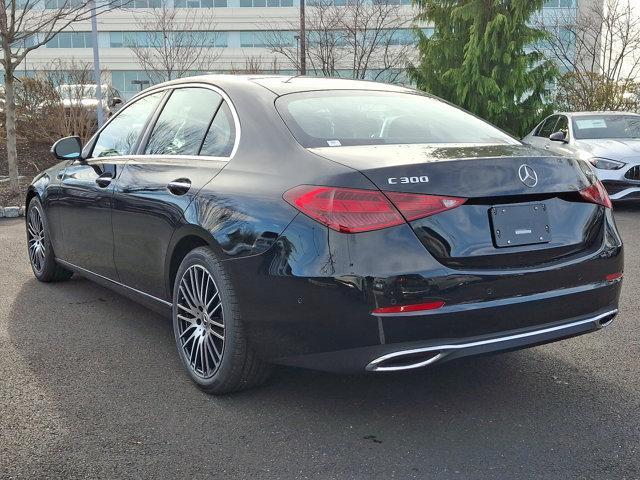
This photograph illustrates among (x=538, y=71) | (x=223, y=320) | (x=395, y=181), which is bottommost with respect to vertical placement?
(x=223, y=320)

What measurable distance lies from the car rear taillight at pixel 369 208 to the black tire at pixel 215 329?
0.64 m

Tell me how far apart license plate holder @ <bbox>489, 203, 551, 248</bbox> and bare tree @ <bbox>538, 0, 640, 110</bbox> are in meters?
16.9

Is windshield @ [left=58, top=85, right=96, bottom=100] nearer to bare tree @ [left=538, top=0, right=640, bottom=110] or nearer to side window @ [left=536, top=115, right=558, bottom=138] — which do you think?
side window @ [left=536, top=115, right=558, bottom=138]

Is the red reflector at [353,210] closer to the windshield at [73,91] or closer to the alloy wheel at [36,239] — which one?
the alloy wheel at [36,239]

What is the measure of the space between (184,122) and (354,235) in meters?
1.65

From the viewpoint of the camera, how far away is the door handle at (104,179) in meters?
4.13

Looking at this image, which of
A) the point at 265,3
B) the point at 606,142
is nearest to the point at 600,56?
the point at 606,142

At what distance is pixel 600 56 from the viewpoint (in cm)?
2444

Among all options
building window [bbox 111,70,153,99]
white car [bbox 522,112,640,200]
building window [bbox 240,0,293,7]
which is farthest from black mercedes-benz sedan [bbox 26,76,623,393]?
building window [bbox 111,70,153,99]

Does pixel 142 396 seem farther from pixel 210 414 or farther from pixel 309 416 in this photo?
pixel 309 416

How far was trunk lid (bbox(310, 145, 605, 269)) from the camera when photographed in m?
2.66

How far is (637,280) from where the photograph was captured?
543 cm

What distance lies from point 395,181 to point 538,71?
1608cm

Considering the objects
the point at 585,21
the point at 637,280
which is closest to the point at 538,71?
the point at 585,21
